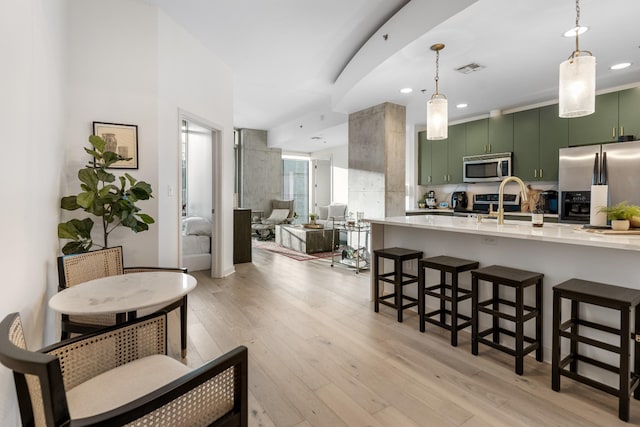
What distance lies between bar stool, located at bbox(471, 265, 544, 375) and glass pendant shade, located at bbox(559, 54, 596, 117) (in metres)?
1.15

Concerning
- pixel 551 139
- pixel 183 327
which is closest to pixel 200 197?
pixel 183 327

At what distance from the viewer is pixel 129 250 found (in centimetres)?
323

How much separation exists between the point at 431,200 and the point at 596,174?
2.68m

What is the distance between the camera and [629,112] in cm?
411

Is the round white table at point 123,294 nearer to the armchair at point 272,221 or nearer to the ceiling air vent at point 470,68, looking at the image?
the ceiling air vent at point 470,68

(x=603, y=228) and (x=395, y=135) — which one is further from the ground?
(x=395, y=135)

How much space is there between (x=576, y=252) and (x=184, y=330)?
9.11ft

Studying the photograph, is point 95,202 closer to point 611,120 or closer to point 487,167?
point 487,167

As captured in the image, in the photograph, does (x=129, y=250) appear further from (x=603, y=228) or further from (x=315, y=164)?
(x=315, y=164)

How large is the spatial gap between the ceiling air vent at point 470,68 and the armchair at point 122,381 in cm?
373

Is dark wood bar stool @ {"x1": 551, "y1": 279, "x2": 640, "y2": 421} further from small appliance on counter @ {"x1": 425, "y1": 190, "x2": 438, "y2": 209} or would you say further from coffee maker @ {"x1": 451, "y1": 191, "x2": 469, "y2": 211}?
small appliance on counter @ {"x1": 425, "y1": 190, "x2": 438, "y2": 209}

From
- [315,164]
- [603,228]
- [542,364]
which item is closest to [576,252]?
[603,228]

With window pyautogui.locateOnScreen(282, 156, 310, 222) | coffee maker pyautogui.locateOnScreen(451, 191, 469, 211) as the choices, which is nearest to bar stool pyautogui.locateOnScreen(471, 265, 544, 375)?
coffee maker pyautogui.locateOnScreen(451, 191, 469, 211)

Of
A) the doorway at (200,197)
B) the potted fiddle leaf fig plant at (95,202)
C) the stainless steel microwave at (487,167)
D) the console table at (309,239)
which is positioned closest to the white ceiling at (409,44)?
the stainless steel microwave at (487,167)
